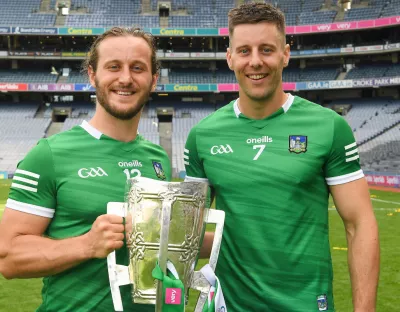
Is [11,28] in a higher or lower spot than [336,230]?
higher

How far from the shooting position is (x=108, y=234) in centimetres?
236

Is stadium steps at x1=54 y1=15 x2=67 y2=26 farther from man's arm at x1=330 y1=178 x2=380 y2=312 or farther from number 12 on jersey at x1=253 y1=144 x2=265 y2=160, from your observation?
man's arm at x1=330 y1=178 x2=380 y2=312

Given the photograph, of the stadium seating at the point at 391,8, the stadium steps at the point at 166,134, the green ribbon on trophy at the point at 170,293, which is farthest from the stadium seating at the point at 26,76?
the green ribbon on trophy at the point at 170,293

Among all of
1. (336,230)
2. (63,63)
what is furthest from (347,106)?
(336,230)

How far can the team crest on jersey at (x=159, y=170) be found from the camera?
3.16 meters

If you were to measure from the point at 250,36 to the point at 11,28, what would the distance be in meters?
52.0

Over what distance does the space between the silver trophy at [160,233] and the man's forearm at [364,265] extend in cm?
103

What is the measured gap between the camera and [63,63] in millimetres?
54875

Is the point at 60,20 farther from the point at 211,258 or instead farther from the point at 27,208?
the point at 211,258

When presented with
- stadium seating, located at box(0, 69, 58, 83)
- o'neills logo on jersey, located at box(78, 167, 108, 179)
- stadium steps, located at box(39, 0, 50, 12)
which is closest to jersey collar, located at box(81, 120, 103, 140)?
o'neills logo on jersey, located at box(78, 167, 108, 179)

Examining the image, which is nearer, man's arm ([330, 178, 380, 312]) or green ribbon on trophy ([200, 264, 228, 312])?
green ribbon on trophy ([200, 264, 228, 312])

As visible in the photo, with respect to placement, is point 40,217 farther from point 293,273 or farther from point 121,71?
point 293,273

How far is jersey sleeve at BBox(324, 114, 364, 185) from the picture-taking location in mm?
3133

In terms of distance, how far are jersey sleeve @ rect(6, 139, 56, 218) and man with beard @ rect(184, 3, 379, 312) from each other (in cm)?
95
